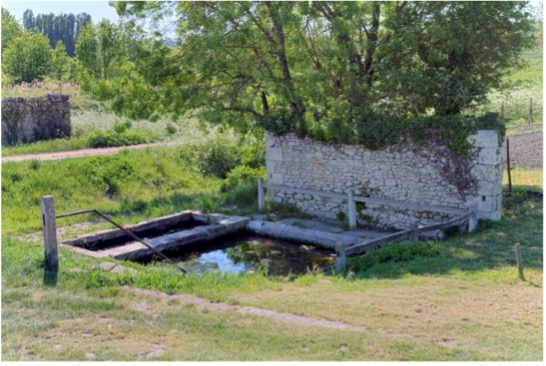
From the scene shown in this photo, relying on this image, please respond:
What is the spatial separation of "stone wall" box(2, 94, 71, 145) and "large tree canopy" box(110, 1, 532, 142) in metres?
7.61

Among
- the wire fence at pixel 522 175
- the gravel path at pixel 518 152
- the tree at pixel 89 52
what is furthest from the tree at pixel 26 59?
the wire fence at pixel 522 175

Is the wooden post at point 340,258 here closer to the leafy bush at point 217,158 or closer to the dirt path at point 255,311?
the dirt path at point 255,311

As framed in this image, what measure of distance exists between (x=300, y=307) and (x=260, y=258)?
16.4 feet

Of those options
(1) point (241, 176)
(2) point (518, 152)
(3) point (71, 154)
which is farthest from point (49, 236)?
(2) point (518, 152)

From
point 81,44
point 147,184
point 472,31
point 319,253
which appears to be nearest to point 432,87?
point 472,31

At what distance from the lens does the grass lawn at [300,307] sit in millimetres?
6176

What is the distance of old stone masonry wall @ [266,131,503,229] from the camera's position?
12.9 m

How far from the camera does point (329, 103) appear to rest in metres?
14.9

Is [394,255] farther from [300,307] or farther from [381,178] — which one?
[381,178]

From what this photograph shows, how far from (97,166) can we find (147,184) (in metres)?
1.50

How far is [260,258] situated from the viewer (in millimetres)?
12727

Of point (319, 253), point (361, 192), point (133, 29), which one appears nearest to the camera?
point (319, 253)

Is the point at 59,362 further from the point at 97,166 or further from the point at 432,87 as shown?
the point at 97,166

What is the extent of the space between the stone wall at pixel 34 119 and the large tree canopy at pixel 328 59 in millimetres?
7605
